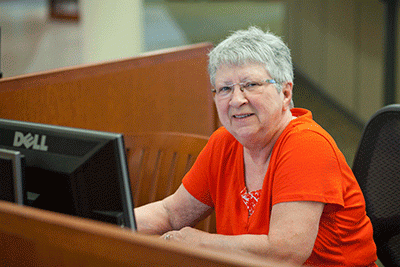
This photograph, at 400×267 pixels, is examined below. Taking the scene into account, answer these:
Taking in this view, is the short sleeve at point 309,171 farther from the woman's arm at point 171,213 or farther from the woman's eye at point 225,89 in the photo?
the woman's arm at point 171,213

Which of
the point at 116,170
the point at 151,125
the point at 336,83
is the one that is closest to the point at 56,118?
the point at 151,125

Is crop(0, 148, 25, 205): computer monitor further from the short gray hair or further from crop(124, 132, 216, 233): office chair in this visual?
crop(124, 132, 216, 233): office chair

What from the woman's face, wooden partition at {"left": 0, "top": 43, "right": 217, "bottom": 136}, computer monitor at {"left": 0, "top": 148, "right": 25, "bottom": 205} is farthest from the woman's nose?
wooden partition at {"left": 0, "top": 43, "right": 217, "bottom": 136}

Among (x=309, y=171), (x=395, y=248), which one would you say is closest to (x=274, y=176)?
(x=309, y=171)

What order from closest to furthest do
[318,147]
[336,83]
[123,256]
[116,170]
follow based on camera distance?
[123,256] → [116,170] → [318,147] → [336,83]

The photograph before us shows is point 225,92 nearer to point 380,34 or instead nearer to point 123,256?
point 123,256

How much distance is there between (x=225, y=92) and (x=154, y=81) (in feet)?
3.51

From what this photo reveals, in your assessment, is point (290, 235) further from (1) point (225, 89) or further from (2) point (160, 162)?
(2) point (160, 162)

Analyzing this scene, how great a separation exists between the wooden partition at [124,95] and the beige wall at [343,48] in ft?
6.09

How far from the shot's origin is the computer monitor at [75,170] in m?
0.81

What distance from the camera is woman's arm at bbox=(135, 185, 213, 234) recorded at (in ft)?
4.43

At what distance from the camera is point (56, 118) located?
1.76 m

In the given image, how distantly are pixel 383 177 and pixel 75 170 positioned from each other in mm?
887

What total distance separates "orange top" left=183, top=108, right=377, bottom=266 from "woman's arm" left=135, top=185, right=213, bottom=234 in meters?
0.10
